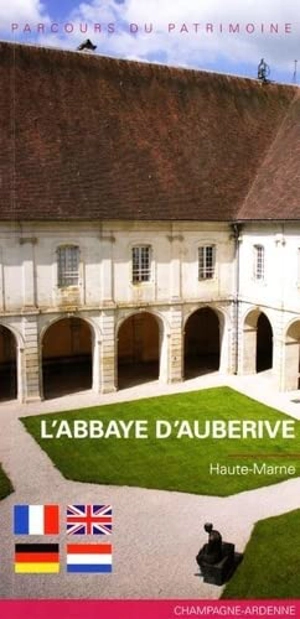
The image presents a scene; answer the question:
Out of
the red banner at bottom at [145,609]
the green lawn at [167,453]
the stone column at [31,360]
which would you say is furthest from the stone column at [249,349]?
the red banner at bottom at [145,609]

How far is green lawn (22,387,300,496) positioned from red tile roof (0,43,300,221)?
8.38 m

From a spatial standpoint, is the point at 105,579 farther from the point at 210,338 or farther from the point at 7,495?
the point at 210,338

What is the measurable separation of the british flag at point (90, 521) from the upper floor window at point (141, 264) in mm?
14789

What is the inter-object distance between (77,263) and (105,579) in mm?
15858

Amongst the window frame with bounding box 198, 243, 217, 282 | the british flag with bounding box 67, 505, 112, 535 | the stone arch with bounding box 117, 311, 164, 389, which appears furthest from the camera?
the stone arch with bounding box 117, 311, 164, 389

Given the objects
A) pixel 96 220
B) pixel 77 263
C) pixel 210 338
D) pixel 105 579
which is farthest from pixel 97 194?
pixel 105 579

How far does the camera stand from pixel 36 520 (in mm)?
16828

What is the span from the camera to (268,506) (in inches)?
750

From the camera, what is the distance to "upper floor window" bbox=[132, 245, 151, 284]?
3006 cm

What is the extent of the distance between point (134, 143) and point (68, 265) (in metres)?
6.78

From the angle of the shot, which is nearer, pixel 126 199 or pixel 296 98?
pixel 126 199

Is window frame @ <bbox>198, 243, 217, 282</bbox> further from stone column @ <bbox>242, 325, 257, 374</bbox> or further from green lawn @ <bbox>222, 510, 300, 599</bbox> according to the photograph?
green lawn @ <bbox>222, 510, 300, 599</bbox>

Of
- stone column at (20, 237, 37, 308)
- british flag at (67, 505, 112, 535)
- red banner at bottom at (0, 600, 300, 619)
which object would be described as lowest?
red banner at bottom at (0, 600, 300, 619)

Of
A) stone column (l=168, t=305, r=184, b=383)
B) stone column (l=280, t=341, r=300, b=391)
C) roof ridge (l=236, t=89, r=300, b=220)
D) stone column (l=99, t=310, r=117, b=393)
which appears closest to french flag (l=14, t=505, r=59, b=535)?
stone column (l=99, t=310, r=117, b=393)
